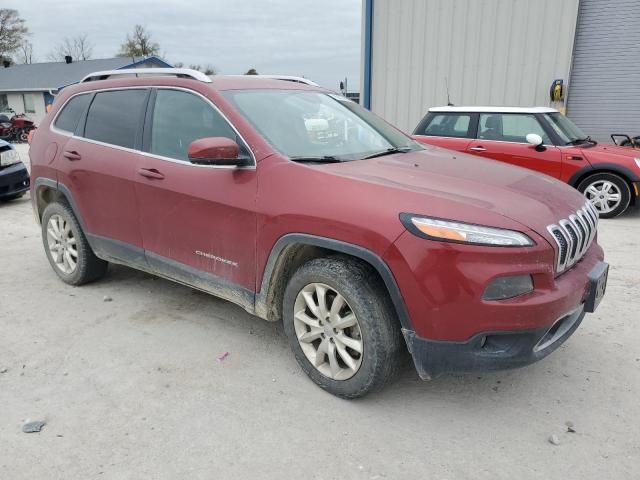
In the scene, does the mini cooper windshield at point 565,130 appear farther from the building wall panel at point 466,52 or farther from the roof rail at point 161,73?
the roof rail at point 161,73

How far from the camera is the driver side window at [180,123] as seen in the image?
3.32 meters

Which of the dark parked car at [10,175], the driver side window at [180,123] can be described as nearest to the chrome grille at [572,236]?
the driver side window at [180,123]

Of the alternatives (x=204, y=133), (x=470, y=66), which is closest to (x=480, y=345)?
(x=204, y=133)

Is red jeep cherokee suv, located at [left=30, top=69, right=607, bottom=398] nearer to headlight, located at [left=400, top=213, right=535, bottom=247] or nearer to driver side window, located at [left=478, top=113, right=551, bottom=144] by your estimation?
headlight, located at [left=400, top=213, right=535, bottom=247]

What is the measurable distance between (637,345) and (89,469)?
11.3 ft

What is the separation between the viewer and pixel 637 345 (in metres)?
3.51

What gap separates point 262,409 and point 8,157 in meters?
7.68

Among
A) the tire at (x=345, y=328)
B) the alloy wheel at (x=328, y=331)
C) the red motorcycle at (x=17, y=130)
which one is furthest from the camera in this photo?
the red motorcycle at (x=17, y=130)

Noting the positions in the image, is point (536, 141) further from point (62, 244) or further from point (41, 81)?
point (41, 81)

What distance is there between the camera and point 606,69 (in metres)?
11.4

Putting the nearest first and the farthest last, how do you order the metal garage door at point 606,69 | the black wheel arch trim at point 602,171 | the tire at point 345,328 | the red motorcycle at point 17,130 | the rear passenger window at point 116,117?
the tire at point 345,328 → the rear passenger window at point 116,117 → the black wheel arch trim at point 602,171 → the metal garage door at point 606,69 → the red motorcycle at point 17,130

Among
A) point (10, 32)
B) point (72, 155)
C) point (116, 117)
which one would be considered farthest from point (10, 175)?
point (10, 32)

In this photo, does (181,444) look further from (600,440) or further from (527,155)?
(527,155)

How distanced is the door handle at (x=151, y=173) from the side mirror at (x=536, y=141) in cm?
574
